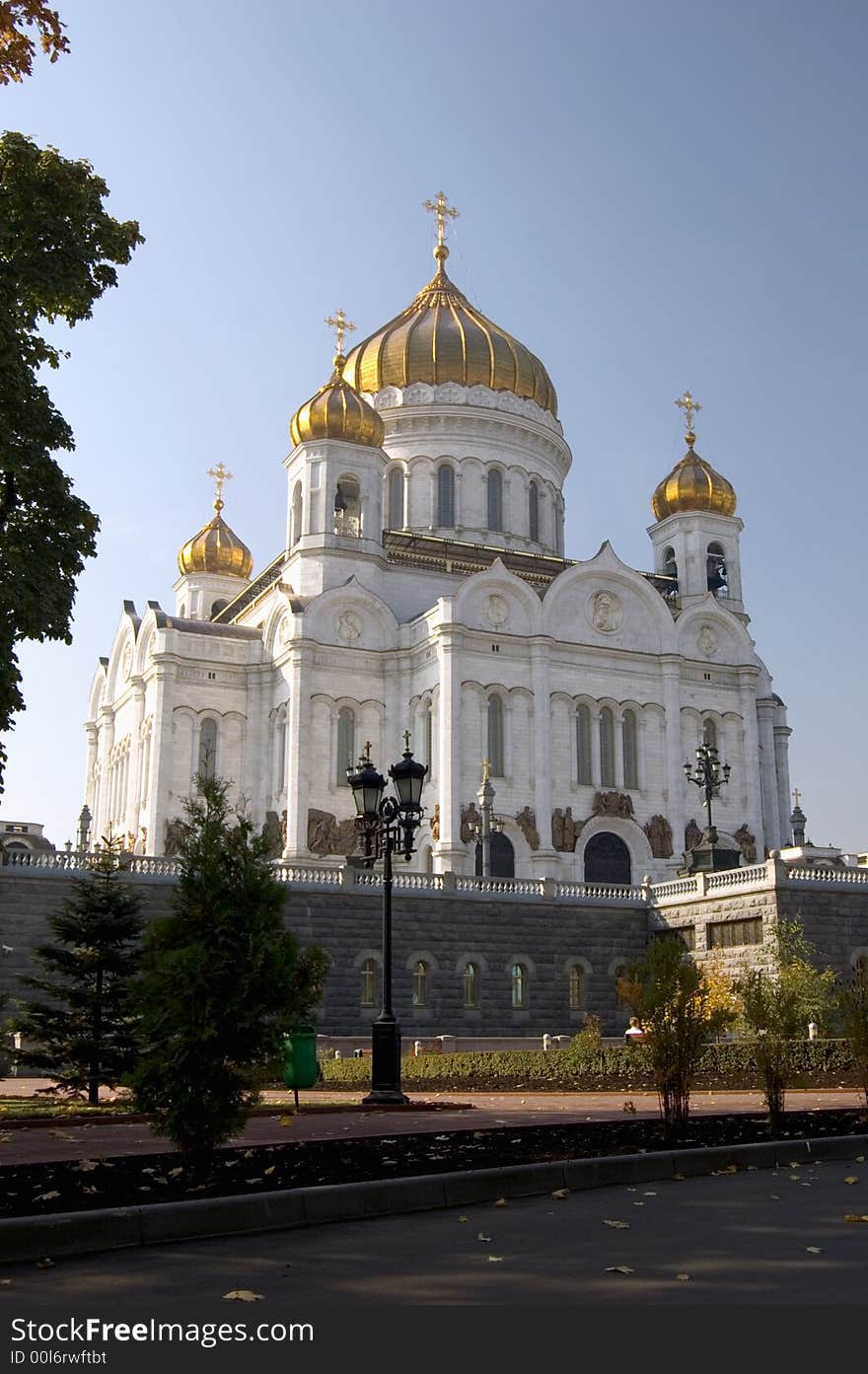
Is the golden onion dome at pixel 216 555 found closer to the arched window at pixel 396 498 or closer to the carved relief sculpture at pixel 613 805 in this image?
the arched window at pixel 396 498

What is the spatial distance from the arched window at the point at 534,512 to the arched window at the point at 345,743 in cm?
1460

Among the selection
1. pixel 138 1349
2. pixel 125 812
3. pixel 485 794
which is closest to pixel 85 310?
pixel 138 1349

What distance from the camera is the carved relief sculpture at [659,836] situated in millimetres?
48812

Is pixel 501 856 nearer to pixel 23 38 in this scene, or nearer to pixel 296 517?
pixel 296 517

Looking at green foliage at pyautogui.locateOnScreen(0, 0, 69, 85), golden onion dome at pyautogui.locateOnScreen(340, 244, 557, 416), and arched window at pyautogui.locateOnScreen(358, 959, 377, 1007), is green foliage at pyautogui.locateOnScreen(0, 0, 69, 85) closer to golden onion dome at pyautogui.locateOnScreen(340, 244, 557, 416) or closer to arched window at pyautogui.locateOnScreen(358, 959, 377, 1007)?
arched window at pyautogui.locateOnScreen(358, 959, 377, 1007)

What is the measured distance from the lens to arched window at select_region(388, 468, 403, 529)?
58781 millimetres

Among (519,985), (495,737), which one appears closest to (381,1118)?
(519,985)

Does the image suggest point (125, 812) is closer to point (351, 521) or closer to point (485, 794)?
point (351, 521)

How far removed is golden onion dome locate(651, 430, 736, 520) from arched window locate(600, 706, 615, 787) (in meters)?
12.8

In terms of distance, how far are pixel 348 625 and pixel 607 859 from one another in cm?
1285

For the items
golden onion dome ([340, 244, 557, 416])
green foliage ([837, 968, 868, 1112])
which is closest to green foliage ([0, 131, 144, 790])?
green foliage ([837, 968, 868, 1112])

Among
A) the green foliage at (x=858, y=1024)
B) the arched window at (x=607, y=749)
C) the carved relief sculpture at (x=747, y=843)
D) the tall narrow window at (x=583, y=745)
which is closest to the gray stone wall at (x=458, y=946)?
the tall narrow window at (x=583, y=745)

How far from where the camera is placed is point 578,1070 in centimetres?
2423

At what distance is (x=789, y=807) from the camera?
55.8 meters
